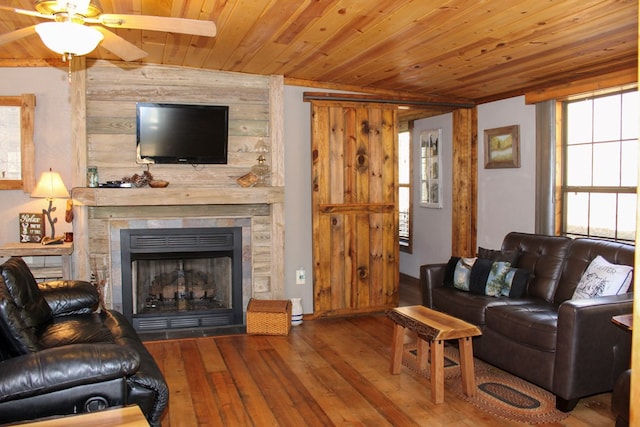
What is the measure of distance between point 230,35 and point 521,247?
2872 millimetres

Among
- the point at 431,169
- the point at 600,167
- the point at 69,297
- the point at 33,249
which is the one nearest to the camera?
the point at 69,297

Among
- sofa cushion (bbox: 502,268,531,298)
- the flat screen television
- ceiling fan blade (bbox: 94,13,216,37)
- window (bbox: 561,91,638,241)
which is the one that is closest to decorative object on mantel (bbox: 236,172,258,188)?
the flat screen television

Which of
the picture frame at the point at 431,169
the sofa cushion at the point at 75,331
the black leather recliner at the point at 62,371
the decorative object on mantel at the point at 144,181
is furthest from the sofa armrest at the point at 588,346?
the picture frame at the point at 431,169

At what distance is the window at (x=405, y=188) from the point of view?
7.76m

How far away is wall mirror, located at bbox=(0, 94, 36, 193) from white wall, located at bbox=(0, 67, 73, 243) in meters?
0.06

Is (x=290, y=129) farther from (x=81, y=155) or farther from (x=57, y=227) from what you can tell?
(x=57, y=227)

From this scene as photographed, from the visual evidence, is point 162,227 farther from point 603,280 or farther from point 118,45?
point 603,280

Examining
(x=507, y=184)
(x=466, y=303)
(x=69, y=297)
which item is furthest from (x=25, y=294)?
(x=507, y=184)

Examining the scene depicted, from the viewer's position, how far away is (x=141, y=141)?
4.98 metres

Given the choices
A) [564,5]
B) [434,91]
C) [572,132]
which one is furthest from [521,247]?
[564,5]

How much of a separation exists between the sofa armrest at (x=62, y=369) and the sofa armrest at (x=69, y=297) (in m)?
1.47

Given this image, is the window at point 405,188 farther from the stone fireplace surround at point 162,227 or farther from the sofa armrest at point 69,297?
the sofa armrest at point 69,297

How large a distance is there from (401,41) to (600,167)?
2.18 metres

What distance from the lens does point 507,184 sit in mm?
5617
